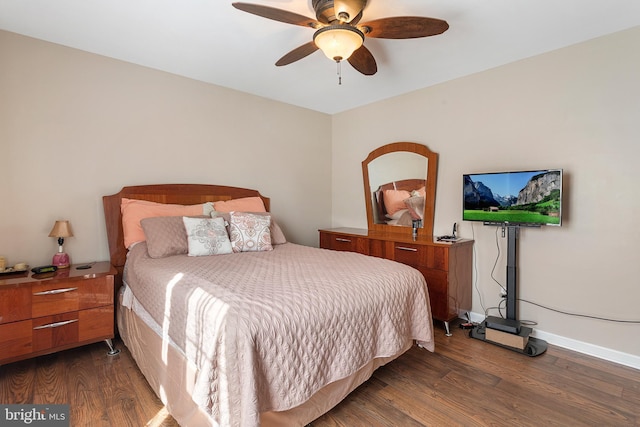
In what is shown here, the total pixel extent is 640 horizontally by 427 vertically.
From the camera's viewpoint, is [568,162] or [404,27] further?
[568,162]

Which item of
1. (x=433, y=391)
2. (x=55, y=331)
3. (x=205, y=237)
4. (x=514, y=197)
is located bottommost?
(x=433, y=391)

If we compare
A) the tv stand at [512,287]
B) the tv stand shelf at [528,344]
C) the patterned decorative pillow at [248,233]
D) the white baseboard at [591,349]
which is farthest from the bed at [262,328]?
the white baseboard at [591,349]

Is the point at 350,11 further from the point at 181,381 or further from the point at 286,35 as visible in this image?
the point at 181,381

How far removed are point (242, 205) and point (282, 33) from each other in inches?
64.6

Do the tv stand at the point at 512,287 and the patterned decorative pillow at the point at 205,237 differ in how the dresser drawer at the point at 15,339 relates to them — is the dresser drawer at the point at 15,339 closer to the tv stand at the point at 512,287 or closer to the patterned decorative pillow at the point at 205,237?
the patterned decorative pillow at the point at 205,237

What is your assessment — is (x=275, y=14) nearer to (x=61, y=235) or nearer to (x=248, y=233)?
(x=248, y=233)

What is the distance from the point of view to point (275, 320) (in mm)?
1305

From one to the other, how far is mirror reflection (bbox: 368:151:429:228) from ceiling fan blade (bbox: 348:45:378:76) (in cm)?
135

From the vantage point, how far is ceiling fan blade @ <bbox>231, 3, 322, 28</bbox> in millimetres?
1653

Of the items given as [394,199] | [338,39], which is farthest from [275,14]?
[394,199]

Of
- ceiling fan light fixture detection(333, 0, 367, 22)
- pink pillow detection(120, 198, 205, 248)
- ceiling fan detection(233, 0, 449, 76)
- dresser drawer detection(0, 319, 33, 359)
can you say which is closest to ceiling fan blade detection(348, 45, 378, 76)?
ceiling fan detection(233, 0, 449, 76)

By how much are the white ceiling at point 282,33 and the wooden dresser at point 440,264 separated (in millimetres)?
1624

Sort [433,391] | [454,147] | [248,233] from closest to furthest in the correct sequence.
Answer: [433,391], [248,233], [454,147]

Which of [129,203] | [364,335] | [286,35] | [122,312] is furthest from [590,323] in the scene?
[129,203]
